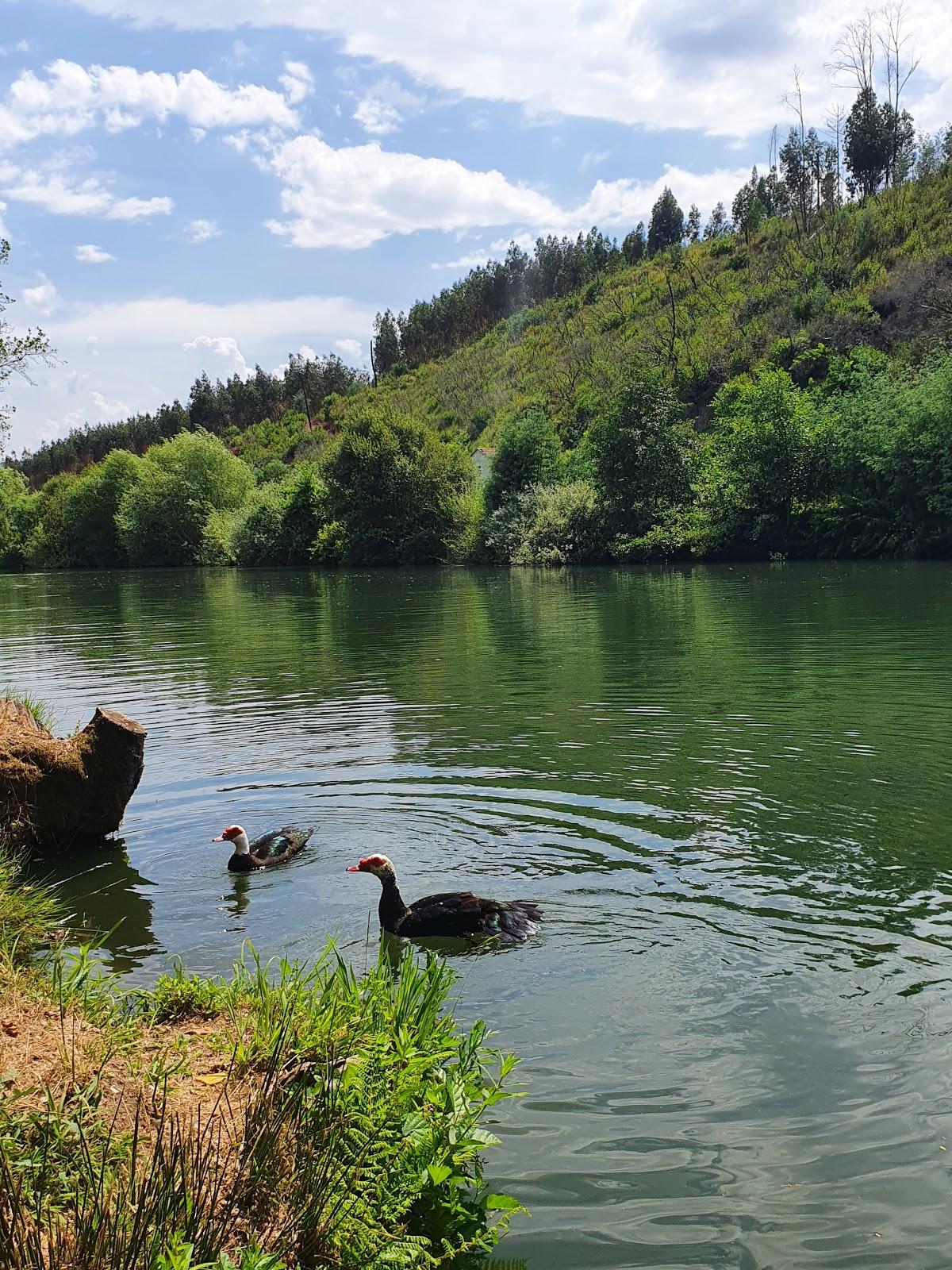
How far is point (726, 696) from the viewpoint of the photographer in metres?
18.8

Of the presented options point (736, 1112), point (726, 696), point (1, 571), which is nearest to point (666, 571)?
point (726, 696)

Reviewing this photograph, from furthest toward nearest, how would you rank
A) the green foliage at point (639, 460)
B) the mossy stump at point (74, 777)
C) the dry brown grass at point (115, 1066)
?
1. the green foliage at point (639, 460)
2. the mossy stump at point (74, 777)
3. the dry brown grass at point (115, 1066)

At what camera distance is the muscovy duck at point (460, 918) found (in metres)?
8.48

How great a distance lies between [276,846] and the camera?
1087 centimetres

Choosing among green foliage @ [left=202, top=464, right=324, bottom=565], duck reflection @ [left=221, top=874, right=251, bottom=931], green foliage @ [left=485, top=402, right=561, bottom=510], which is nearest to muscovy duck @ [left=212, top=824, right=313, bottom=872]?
duck reflection @ [left=221, top=874, right=251, bottom=931]

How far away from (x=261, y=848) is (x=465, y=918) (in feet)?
10.5

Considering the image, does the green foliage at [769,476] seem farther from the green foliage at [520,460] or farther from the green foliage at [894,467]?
the green foliage at [520,460]

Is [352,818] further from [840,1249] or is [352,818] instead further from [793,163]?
[793,163]

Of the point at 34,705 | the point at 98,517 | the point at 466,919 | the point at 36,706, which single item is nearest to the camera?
the point at 466,919

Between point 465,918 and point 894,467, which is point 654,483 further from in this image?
point 465,918

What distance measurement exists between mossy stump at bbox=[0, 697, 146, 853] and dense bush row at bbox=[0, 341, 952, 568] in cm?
4625

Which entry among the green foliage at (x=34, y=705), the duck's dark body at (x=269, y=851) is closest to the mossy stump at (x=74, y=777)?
the green foliage at (x=34, y=705)

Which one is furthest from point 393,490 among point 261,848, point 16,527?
point 16,527

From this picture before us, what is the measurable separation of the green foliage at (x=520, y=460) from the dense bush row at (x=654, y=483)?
0.13 m
